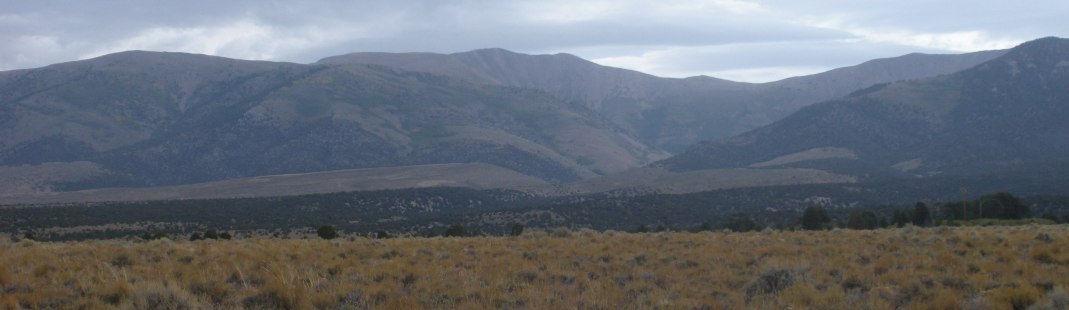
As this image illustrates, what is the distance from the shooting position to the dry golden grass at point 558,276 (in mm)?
12133

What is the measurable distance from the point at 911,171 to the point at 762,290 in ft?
476

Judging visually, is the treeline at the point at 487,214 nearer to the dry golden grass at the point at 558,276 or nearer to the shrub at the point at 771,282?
the dry golden grass at the point at 558,276

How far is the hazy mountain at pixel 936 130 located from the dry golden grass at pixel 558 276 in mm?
123073

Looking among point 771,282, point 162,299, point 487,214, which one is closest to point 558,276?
point 771,282

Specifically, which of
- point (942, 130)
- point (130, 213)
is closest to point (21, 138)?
point (130, 213)

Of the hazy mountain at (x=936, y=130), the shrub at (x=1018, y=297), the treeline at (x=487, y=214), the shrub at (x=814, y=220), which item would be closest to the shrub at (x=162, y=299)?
the shrub at (x=1018, y=297)

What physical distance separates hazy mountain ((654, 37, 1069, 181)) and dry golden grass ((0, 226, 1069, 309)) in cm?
12307

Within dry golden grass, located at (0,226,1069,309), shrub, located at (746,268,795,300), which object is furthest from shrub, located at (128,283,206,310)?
shrub, located at (746,268,795,300)

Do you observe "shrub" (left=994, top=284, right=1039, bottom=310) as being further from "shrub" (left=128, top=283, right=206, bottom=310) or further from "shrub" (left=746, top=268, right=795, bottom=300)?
"shrub" (left=128, top=283, right=206, bottom=310)

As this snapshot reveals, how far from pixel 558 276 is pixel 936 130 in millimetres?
181698

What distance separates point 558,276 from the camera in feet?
51.3

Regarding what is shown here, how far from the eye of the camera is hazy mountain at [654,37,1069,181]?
497 ft

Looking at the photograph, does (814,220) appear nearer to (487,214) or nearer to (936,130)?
(487,214)

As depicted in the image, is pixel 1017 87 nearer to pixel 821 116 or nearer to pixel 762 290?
pixel 821 116
